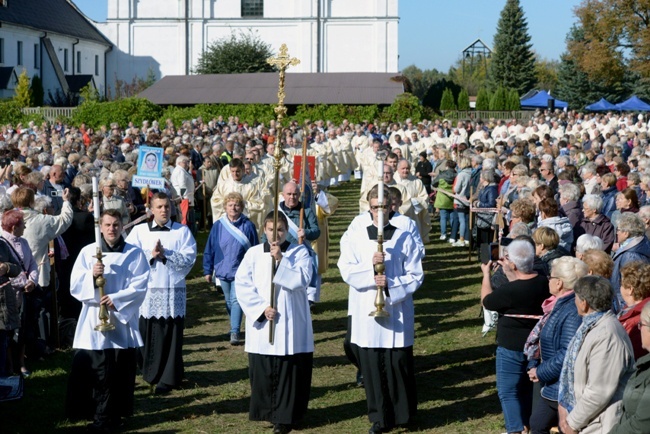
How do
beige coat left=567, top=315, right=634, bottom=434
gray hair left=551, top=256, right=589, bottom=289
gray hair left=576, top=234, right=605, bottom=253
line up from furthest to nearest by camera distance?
gray hair left=576, top=234, right=605, bottom=253 < gray hair left=551, top=256, right=589, bottom=289 < beige coat left=567, top=315, right=634, bottom=434

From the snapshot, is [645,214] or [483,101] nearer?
[645,214]

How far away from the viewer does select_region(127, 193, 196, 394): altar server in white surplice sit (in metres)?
9.16

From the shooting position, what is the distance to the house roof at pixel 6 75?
6481 centimetres

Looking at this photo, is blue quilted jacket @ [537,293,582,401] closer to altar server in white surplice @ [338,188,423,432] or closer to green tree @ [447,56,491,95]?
altar server in white surplice @ [338,188,423,432]

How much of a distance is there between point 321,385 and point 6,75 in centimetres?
6126

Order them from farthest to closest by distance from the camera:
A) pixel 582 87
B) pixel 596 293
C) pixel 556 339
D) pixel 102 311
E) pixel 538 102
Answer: pixel 582 87 → pixel 538 102 → pixel 102 311 → pixel 556 339 → pixel 596 293

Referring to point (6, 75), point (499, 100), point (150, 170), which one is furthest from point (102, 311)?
point (6, 75)

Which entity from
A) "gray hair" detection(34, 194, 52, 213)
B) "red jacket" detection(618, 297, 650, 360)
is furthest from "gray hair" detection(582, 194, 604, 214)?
"gray hair" detection(34, 194, 52, 213)

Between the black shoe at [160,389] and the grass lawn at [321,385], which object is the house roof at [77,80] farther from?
the black shoe at [160,389]

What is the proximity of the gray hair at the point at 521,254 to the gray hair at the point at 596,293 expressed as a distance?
4.07ft

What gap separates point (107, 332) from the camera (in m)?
7.80

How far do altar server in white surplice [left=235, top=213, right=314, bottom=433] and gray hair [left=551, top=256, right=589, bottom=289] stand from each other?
232 centimetres

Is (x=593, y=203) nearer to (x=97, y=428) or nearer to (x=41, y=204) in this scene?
(x=97, y=428)

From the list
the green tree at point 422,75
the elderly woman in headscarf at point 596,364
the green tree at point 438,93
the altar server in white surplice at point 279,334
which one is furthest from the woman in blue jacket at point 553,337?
the green tree at point 422,75
